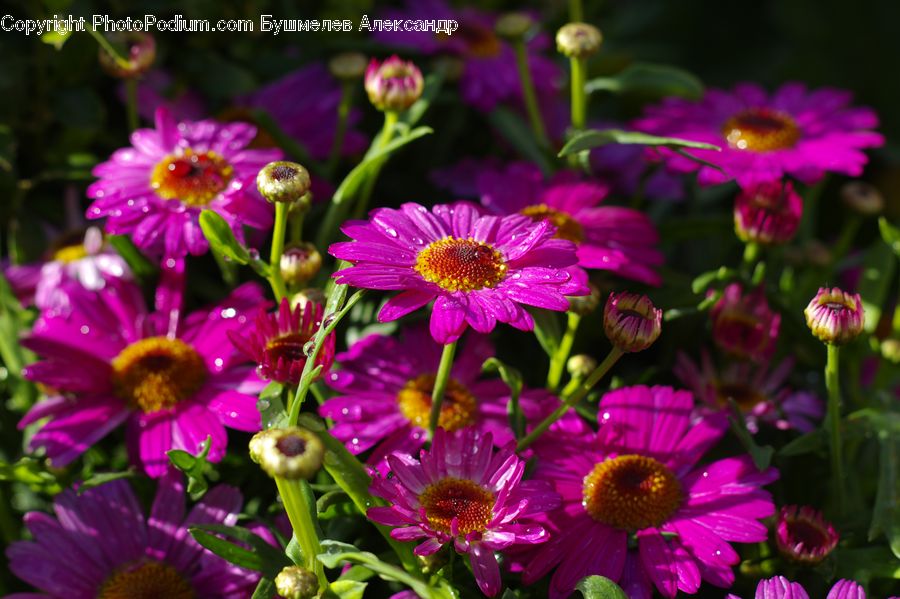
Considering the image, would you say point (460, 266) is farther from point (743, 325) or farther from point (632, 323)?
point (743, 325)

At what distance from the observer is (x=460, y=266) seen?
0.72 m

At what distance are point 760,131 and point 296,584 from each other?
655 millimetres

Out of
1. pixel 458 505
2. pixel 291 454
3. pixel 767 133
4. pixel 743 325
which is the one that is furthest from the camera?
pixel 767 133

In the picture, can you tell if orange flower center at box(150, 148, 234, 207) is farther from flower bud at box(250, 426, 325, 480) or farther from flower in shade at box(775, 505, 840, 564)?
flower in shade at box(775, 505, 840, 564)

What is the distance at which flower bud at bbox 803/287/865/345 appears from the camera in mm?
723

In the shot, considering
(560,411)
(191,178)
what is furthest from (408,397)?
(191,178)

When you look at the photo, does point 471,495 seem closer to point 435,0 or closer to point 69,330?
point 69,330

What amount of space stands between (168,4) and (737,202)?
1.99 feet

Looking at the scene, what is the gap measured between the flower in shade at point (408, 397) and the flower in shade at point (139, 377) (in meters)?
0.07

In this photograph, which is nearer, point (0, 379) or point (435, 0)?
point (0, 379)

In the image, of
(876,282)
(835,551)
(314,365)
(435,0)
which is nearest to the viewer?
(314,365)

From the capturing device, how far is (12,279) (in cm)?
103

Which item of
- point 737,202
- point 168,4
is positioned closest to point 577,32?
point 737,202

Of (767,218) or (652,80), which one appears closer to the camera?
(767,218)
